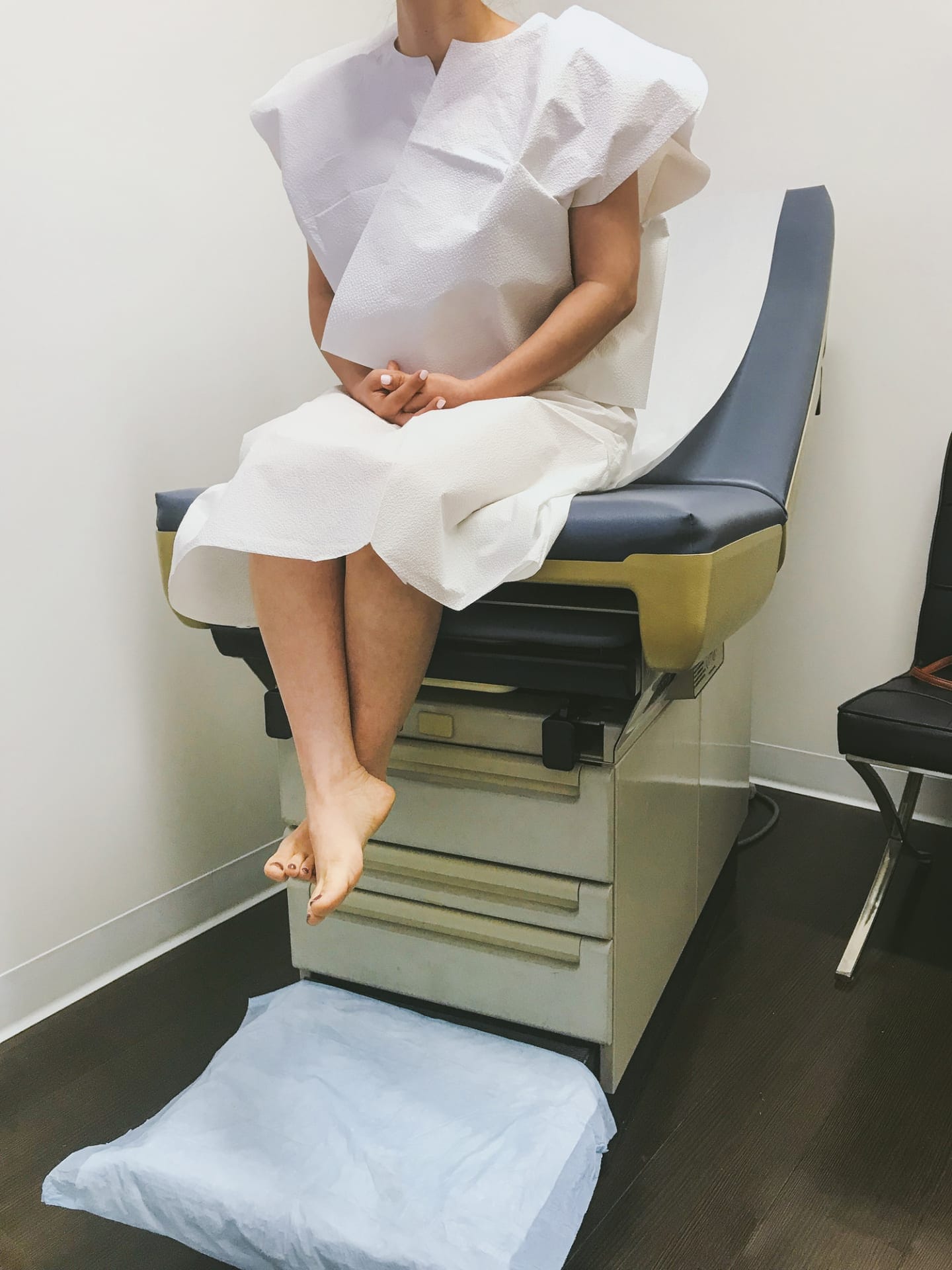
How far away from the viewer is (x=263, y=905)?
5.28ft

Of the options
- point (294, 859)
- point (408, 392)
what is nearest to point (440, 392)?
point (408, 392)

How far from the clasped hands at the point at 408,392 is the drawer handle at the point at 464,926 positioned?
0.57m

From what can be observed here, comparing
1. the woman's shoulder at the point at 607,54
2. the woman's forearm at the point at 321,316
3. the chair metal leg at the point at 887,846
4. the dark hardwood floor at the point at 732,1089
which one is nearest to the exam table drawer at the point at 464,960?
the dark hardwood floor at the point at 732,1089

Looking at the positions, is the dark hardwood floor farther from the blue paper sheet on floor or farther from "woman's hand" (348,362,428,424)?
"woman's hand" (348,362,428,424)

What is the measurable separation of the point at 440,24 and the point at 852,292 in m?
1.05

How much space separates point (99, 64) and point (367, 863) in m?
1.15

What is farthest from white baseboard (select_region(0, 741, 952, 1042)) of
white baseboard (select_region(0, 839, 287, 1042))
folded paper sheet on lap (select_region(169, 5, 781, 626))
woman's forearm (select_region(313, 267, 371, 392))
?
woman's forearm (select_region(313, 267, 371, 392))

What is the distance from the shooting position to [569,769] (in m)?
0.97

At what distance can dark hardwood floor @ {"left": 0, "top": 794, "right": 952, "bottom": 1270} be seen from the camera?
933mm

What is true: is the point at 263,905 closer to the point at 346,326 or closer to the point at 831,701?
the point at 346,326

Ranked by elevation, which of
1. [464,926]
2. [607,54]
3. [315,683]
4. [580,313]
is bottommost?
[464,926]

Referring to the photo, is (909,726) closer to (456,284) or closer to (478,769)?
(478,769)

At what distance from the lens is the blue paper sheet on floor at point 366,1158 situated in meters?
0.82

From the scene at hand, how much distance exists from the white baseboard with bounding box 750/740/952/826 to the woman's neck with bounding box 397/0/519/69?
1475 mm
